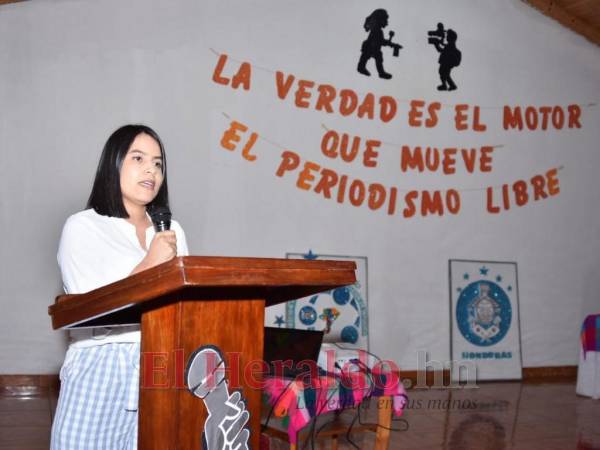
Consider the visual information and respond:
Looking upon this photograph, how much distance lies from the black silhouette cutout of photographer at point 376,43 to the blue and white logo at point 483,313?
1888 mm

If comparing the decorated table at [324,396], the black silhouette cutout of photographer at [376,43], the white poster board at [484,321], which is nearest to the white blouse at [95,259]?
the decorated table at [324,396]

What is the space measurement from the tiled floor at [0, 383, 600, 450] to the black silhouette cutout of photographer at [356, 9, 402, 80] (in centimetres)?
252

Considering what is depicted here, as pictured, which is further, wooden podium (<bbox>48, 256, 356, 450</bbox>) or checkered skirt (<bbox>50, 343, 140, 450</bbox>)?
checkered skirt (<bbox>50, 343, 140, 450</bbox>)

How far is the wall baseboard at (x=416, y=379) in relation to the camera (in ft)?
13.6

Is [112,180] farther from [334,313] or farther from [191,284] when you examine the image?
[334,313]

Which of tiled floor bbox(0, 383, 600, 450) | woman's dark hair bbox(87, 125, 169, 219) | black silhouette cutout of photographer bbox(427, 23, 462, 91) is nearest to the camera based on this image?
woman's dark hair bbox(87, 125, 169, 219)

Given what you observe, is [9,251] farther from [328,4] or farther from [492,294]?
[492,294]

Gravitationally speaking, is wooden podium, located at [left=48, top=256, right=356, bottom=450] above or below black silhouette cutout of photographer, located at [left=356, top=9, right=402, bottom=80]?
below

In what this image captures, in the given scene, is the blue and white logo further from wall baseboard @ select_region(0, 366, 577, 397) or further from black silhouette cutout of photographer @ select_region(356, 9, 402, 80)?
black silhouette cutout of photographer @ select_region(356, 9, 402, 80)

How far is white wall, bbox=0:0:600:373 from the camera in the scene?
4.27 m

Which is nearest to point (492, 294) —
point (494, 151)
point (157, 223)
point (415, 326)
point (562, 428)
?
point (415, 326)

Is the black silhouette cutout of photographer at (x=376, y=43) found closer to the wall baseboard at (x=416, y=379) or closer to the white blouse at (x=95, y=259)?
the wall baseboard at (x=416, y=379)

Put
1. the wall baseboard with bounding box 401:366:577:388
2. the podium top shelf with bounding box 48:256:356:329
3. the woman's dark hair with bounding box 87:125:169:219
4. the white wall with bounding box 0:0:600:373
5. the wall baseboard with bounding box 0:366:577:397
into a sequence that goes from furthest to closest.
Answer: the wall baseboard with bounding box 401:366:577:388 → the white wall with bounding box 0:0:600:373 → the wall baseboard with bounding box 0:366:577:397 → the woman's dark hair with bounding box 87:125:169:219 → the podium top shelf with bounding box 48:256:356:329

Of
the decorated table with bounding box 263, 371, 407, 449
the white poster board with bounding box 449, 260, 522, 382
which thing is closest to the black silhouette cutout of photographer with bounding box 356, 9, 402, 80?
the white poster board with bounding box 449, 260, 522, 382
